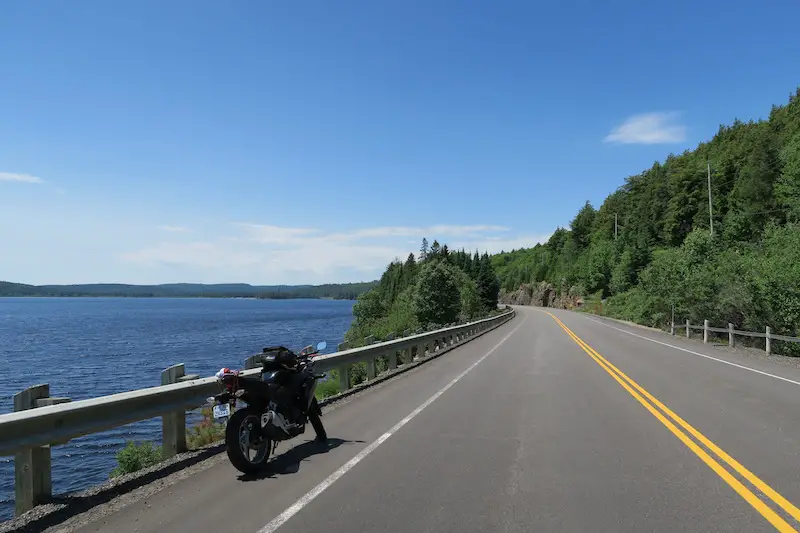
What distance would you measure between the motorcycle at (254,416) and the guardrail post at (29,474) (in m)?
1.63

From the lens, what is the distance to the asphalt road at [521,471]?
15.8 ft

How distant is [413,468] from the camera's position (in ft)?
20.9

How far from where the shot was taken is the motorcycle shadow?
623 centimetres

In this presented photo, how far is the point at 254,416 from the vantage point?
6.48 m

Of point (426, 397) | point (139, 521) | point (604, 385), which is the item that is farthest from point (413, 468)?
point (604, 385)

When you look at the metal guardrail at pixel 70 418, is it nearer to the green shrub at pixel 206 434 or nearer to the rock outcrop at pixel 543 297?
the green shrub at pixel 206 434

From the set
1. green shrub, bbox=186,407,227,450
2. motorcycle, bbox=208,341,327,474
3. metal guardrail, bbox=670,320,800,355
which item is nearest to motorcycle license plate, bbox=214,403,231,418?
motorcycle, bbox=208,341,327,474

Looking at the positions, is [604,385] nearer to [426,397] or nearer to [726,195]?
[426,397]

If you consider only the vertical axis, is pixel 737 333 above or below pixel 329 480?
below

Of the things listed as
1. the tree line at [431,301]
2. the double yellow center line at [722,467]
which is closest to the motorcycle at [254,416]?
the double yellow center line at [722,467]

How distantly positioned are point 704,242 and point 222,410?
4319cm

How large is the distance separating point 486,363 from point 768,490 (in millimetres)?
13378

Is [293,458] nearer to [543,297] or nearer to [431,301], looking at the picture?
[431,301]

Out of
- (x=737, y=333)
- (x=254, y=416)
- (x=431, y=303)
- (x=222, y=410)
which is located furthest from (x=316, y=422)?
(x=431, y=303)
